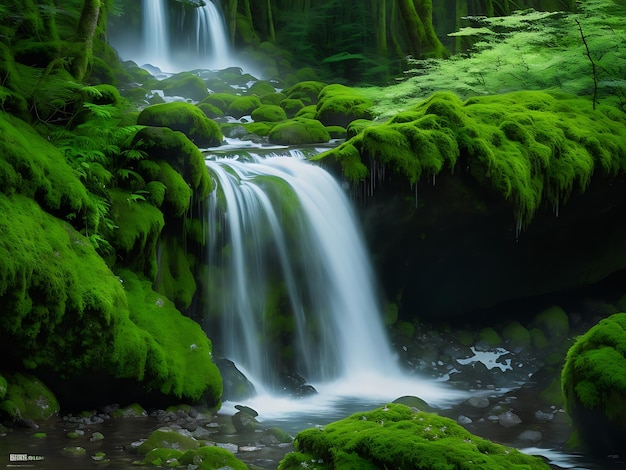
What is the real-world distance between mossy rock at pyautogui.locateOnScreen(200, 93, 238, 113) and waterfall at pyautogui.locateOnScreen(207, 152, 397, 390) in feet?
25.8

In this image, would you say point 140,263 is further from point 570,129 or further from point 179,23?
point 179,23

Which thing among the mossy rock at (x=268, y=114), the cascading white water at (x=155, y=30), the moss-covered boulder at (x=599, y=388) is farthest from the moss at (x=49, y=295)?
Result: the cascading white water at (x=155, y=30)

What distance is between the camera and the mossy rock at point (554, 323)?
1308 centimetres

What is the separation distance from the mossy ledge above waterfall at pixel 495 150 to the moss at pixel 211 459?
6.71m

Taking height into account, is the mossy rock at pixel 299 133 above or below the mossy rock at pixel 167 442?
above

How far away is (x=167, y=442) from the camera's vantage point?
19.8 feet

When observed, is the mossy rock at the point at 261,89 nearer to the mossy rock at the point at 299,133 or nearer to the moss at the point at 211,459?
the mossy rock at the point at 299,133

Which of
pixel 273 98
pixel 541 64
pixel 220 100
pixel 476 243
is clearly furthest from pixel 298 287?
pixel 273 98

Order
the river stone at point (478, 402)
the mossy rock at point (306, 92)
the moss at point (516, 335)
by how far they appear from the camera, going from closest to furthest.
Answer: the river stone at point (478, 402) → the moss at point (516, 335) → the mossy rock at point (306, 92)

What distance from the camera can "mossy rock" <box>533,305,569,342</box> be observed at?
13078mm

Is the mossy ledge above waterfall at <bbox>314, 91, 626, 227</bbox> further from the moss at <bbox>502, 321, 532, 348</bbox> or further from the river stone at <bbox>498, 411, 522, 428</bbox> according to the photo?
the river stone at <bbox>498, 411, 522, 428</bbox>

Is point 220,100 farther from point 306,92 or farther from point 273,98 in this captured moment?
point 306,92

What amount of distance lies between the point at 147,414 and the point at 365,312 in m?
5.13

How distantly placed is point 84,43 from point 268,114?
758 cm
